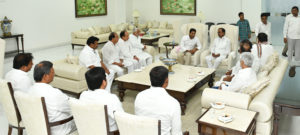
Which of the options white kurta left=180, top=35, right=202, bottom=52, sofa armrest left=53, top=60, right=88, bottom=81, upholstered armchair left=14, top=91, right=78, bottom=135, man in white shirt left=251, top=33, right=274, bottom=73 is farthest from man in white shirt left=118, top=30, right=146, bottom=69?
upholstered armchair left=14, top=91, right=78, bottom=135

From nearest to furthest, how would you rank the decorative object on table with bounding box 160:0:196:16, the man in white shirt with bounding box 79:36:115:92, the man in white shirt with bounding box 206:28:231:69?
the man in white shirt with bounding box 79:36:115:92, the man in white shirt with bounding box 206:28:231:69, the decorative object on table with bounding box 160:0:196:16

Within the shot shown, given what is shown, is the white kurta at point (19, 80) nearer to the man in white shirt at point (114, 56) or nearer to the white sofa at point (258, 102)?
the white sofa at point (258, 102)

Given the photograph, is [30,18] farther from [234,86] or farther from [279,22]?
[279,22]

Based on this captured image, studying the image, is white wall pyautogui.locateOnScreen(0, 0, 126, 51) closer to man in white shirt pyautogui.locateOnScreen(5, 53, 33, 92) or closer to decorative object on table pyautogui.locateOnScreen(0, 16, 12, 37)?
decorative object on table pyautogui.locateOnScreen(0, 16, 12, 37)

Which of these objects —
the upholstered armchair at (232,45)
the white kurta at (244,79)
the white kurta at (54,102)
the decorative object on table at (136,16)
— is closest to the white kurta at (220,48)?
the upholstered armchair at (232,45)

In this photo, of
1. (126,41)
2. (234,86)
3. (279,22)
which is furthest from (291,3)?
(234,86)

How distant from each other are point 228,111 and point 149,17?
40.5 ft

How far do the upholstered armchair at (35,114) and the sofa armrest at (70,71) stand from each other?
251 centimetres

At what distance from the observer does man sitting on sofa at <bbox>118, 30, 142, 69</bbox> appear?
7.33 m

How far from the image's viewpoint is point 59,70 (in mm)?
6148

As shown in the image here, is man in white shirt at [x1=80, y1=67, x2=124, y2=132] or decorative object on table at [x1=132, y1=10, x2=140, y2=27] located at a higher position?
decorative object on table at [x1=132, y1=10, x2=140, y2=27]

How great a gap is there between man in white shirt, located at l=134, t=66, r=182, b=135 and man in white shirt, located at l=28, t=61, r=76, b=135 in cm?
95

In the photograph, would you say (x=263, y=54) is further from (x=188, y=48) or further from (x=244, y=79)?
(x=188, y=48)

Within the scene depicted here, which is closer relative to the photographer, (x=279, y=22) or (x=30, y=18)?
(x=30, y=18)
